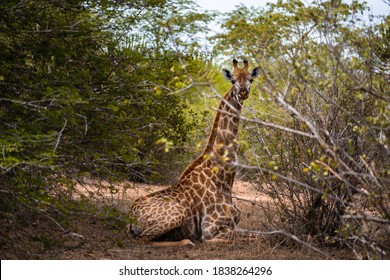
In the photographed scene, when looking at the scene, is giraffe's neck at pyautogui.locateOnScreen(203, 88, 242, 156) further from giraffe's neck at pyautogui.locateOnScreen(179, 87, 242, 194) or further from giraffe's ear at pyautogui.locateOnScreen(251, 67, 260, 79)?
giraffe's ear at pyautogui.locateOnScreen(251, 67, 260, 79)

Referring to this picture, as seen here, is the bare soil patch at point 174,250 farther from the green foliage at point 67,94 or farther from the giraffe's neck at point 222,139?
the giraffe's neck at point 222,139

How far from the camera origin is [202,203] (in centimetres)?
862

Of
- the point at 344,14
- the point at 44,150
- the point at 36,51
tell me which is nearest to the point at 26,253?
the point at 44,150

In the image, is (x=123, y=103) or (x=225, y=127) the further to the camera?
(x=225, y=127)

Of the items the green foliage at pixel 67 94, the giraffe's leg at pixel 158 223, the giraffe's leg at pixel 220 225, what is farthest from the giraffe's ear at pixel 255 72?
the giraffe's leg at pixel 158 223

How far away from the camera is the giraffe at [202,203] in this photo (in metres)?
8.33

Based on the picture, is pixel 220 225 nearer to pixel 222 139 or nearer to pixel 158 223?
pixel 158 223

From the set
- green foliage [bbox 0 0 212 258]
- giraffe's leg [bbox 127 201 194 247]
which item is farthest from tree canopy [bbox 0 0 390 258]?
giraffe's leg [bbox 127 201 194 247]

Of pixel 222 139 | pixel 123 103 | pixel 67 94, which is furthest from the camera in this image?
pixel 222 139

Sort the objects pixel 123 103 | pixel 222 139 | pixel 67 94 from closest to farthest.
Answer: pixel 67 94 → pixel 123 103 → pixel 222 139

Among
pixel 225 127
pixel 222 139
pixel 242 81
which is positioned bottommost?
pixel 222 139

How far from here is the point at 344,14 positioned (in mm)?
7719

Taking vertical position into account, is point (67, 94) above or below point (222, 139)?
above

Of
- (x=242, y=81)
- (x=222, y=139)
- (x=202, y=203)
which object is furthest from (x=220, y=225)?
(x=242, y=81)
